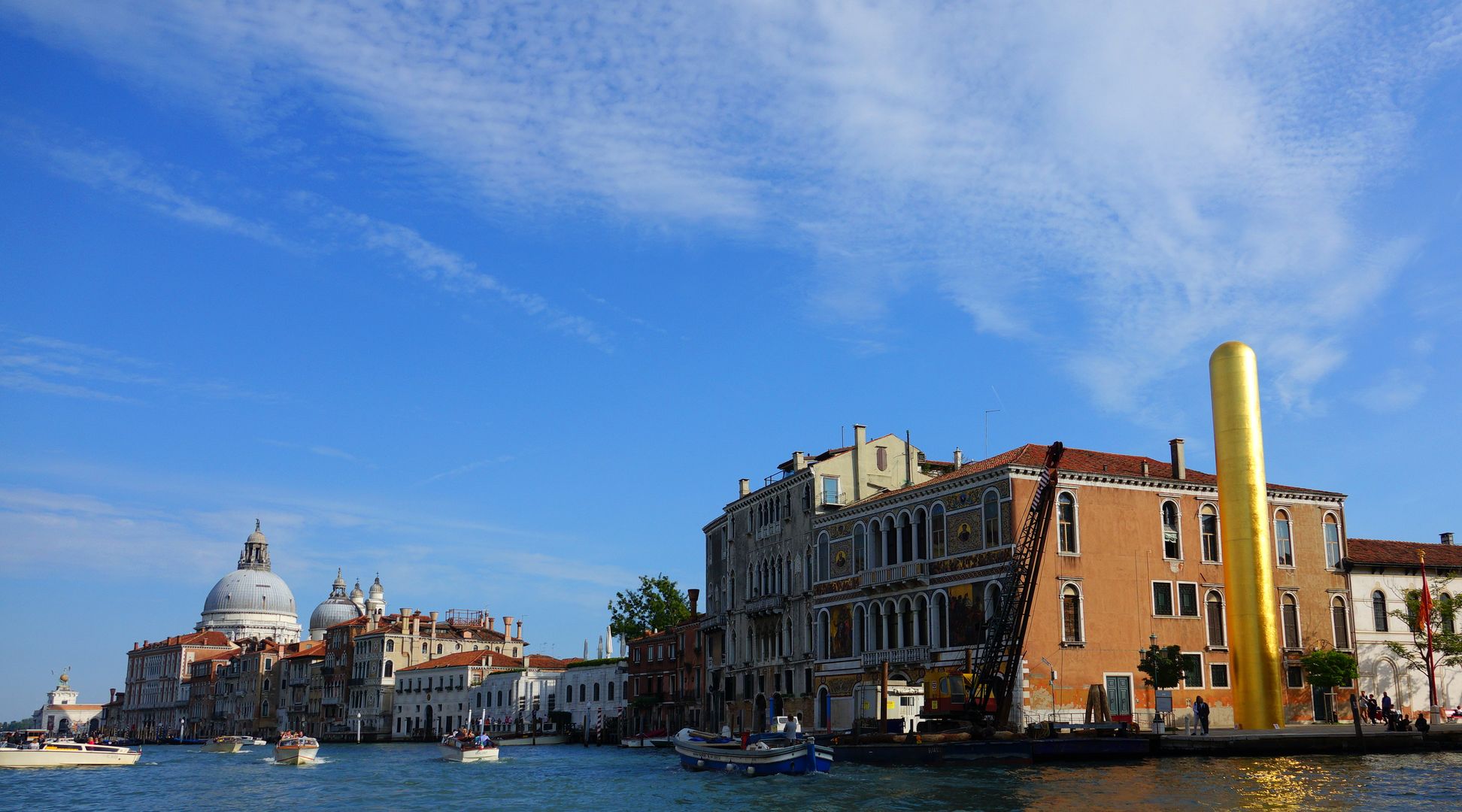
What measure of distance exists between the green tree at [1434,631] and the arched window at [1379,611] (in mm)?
349

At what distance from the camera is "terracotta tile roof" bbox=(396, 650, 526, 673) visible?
9831 cm

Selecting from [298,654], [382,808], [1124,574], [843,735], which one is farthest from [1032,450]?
[298,654]

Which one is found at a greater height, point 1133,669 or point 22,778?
point 1133,669

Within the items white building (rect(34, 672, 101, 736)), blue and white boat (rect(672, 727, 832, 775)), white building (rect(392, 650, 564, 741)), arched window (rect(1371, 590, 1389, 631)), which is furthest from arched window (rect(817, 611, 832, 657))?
white building (rect(34, 672, 101, 736))

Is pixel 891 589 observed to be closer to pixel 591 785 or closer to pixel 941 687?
pixel 941 687

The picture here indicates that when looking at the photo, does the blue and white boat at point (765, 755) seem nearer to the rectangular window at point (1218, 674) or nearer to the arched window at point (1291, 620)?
the rectangular window at point (1218, 674)

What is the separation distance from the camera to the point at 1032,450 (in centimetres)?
4591

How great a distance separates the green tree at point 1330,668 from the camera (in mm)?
45312

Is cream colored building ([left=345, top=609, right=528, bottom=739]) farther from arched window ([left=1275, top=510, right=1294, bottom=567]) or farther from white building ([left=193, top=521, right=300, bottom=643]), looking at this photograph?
arched window ([left=1275, top=510, right=1294, bottom=567])

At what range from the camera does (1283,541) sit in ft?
156

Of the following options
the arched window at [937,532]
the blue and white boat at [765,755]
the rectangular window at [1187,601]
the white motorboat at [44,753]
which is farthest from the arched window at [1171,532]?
the white motorboat at [44,753]

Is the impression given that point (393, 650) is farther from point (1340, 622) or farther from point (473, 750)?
point (1340, 622)

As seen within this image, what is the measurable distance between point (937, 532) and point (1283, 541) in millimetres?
12841

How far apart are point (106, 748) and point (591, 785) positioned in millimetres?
27851
